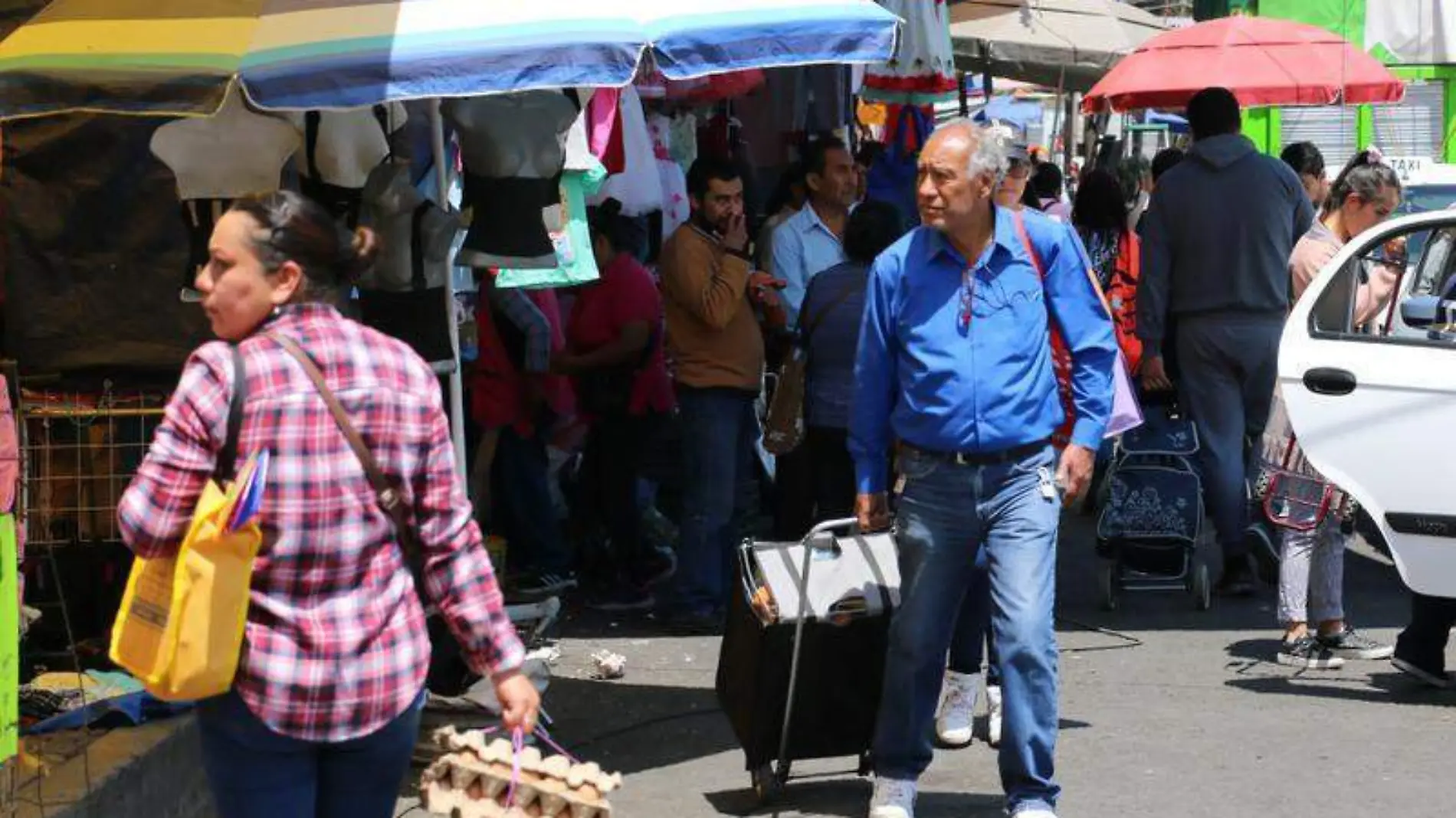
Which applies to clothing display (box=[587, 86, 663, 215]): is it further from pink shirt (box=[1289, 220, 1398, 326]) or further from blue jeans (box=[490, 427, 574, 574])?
pink shirt (box=[1289, 220, 1398, 326])

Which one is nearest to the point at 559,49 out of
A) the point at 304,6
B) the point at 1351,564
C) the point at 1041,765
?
the point at 304,6

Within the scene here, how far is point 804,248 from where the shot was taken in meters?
10.4

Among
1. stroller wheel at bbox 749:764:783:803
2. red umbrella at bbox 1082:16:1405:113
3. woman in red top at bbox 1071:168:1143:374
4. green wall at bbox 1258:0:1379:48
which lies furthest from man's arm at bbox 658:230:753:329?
green wall at bbox 1258:0:1379:48

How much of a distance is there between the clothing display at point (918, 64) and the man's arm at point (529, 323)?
312cm

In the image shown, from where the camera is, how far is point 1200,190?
10984mm

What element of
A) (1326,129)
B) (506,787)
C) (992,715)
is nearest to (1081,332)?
(992,715)

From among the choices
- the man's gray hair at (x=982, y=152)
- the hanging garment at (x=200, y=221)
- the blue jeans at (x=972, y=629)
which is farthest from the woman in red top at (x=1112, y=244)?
the hanging garment at (x=200, y=221)

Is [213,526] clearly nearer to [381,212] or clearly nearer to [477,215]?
[381,212]

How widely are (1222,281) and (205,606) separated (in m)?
7.34

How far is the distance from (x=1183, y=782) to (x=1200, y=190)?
399cm

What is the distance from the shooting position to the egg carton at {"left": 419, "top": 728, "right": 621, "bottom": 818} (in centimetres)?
467

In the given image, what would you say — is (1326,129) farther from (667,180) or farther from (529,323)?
(529,323)

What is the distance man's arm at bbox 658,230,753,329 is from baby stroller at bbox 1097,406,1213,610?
2157mm

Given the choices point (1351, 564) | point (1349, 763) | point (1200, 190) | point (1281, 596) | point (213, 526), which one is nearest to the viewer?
point (213, 526)
